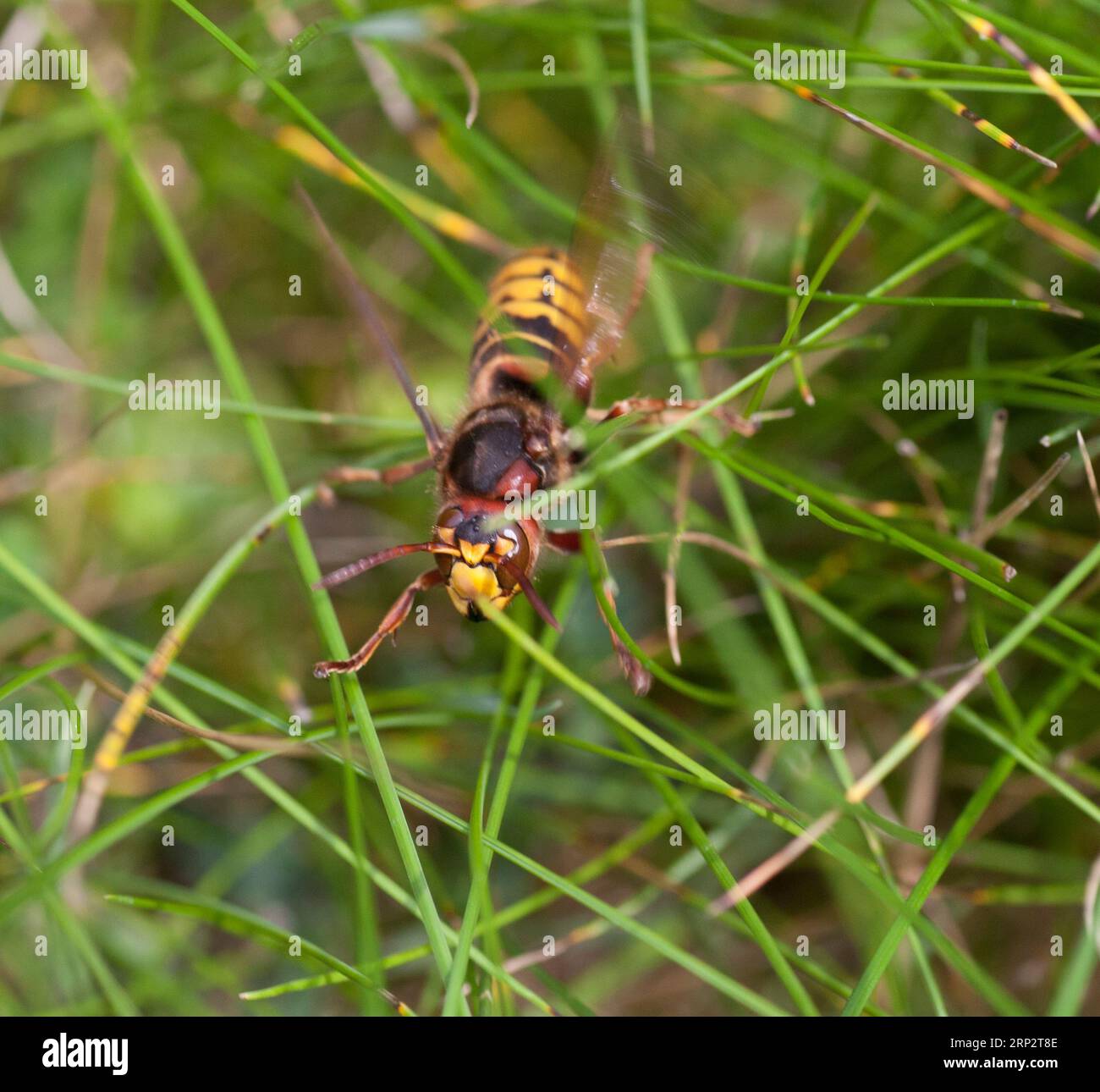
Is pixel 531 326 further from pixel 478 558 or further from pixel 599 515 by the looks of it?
pixel 478 558

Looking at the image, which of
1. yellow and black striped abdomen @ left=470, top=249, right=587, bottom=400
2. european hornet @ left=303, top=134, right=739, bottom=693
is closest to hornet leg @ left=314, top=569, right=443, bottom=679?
european hornet @ left=303, top=134, right=739, bottom=693

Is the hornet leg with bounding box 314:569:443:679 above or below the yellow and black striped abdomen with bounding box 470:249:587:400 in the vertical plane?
below

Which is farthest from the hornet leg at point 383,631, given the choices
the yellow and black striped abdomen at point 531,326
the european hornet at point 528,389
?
the yellow and black striped abdomen at point 531,326

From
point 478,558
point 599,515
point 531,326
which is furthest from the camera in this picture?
point 599,515

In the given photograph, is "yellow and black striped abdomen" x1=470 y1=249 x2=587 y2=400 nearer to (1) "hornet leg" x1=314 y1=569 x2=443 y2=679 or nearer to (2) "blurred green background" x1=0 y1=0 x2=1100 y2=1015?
(2) "blurred green background" x1=0 y1=0 x2=1100 y2=1015

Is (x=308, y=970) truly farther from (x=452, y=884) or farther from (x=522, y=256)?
(x=522, y=256)

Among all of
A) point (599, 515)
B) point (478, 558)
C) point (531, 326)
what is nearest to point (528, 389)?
point (531, 326)

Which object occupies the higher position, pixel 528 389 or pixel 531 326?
pixel 531 326
